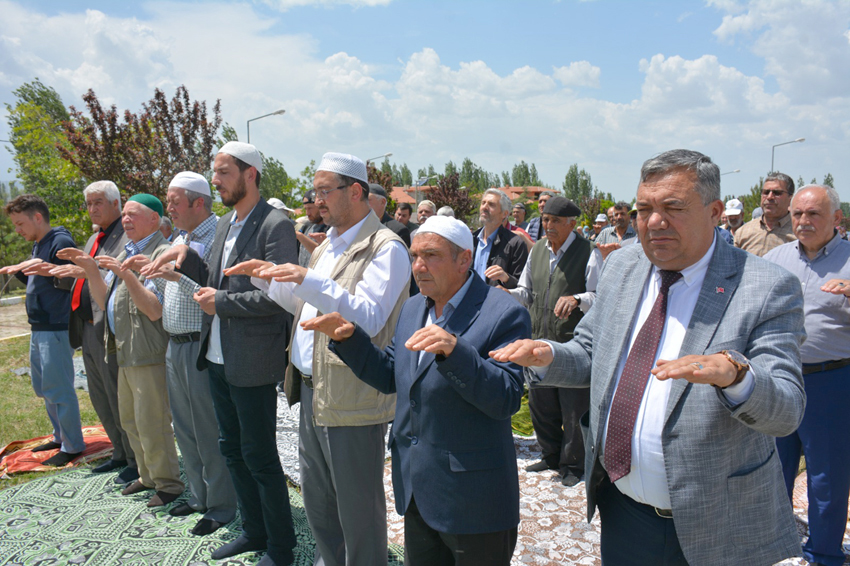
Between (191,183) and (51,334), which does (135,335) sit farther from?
(51,334)

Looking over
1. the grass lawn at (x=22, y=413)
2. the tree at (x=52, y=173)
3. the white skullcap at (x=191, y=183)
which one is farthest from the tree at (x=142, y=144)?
the white skullcap at (x=191, y=183)

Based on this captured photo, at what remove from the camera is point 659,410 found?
188 centimetres

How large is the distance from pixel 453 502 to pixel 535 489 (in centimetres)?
289

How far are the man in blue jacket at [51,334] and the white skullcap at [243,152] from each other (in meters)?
3.05

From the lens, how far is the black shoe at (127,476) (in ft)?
16.6

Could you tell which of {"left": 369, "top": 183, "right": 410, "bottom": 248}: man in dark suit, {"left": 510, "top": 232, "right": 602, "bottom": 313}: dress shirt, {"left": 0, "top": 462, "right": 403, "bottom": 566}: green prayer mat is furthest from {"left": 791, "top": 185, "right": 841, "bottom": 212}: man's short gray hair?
{"left": 369, "top": 183, "right": 410, "bottom": 248}: man in dark suit

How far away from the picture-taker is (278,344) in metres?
3.68

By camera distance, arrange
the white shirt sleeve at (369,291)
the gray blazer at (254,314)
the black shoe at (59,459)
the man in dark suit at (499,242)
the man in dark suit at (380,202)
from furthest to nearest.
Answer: the man in dark suit at (380,202) < the man in dark suit at (499,242) < the black shoe at (59,459) < the gray blazer at (254,314) < the white shirt sleeve at (369,291)

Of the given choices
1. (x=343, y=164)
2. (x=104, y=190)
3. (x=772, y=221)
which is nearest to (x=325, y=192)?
(x=343, y=164)

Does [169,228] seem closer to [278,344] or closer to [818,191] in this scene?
[278,344]

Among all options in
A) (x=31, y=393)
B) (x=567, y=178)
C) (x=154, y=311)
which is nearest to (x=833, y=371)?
(x=154, y=311)

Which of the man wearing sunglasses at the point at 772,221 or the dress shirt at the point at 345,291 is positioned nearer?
the dress shirt at the point at 345,291

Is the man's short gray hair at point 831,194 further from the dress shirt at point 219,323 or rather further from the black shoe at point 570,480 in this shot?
the dress shirt at point 219,323

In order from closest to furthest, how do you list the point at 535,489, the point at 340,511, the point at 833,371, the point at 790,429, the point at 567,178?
the point at 790,429, the point at 340,511, the point at 833,371, the point at 535,489, the point at 567,178
